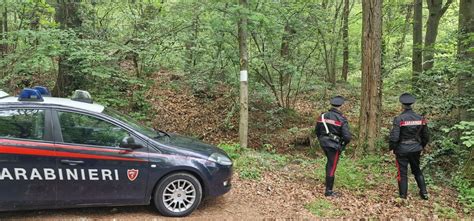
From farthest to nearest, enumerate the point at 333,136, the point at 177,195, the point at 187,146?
the point at 333,136
the point at 187,146
the point at 177,195

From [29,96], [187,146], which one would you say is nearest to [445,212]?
[187,146]

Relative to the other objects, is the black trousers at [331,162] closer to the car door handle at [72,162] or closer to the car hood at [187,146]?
the car hood at [187,146]

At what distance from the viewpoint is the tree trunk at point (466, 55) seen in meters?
8.58

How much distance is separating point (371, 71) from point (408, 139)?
263 cm

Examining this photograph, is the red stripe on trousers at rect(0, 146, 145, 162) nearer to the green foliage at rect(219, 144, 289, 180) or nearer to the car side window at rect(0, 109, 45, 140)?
the car side window at rect(0, 109, 45, 140)

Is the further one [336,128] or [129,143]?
[336,128]

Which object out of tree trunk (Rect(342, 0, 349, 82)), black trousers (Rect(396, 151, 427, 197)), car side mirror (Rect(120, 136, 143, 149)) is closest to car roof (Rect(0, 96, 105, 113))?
car side mirror (Rect(120, 136, 143, 149))

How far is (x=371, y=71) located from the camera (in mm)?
8695

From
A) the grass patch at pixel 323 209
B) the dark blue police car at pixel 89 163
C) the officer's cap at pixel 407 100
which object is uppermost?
the officer's cap at pixel 407 100

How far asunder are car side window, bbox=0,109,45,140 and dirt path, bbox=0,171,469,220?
1188 mm

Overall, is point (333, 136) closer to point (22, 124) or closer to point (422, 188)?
point (422, 188)

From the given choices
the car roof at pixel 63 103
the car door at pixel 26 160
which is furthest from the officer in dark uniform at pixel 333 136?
the car door at pixel 26 160

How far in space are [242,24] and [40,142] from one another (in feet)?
19.1

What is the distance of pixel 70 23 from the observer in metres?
11.3
